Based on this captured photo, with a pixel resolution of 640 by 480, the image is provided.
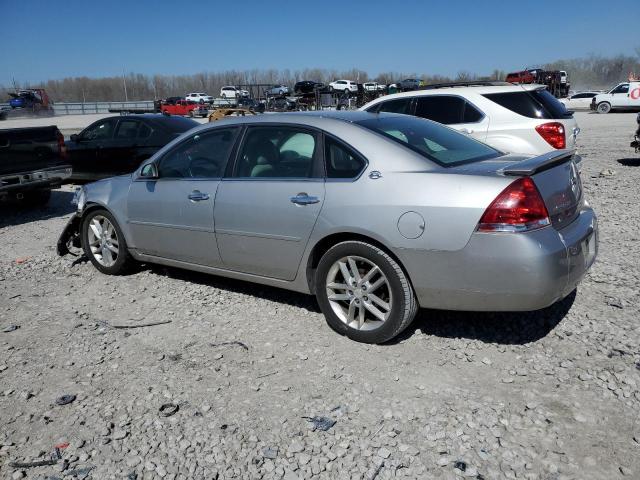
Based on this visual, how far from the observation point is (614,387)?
3.02 metres

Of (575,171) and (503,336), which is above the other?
(575,171)

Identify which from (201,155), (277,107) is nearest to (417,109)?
(201,155)

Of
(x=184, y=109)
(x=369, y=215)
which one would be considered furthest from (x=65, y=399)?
(x=184, y=109)

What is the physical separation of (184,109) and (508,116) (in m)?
42.3

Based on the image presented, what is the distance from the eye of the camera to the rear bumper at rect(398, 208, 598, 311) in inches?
120

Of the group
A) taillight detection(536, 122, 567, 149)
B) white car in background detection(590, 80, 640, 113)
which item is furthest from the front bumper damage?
white car in background detection(590, 80, 640, 113)

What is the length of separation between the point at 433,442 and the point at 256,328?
1786 mm

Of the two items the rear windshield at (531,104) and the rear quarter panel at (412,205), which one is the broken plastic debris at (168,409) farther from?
the rear windshield at (531,104)

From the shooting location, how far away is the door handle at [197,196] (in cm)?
437

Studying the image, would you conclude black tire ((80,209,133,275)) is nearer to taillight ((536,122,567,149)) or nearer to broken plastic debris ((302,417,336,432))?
broken plastic debris ((302,417,336,432))

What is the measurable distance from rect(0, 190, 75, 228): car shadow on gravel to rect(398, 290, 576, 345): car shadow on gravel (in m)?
7.03

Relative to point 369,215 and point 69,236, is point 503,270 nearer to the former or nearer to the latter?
point 369,215

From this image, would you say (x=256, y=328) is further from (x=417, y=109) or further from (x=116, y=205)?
(x=417, y=109)

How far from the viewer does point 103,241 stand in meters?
5.46
